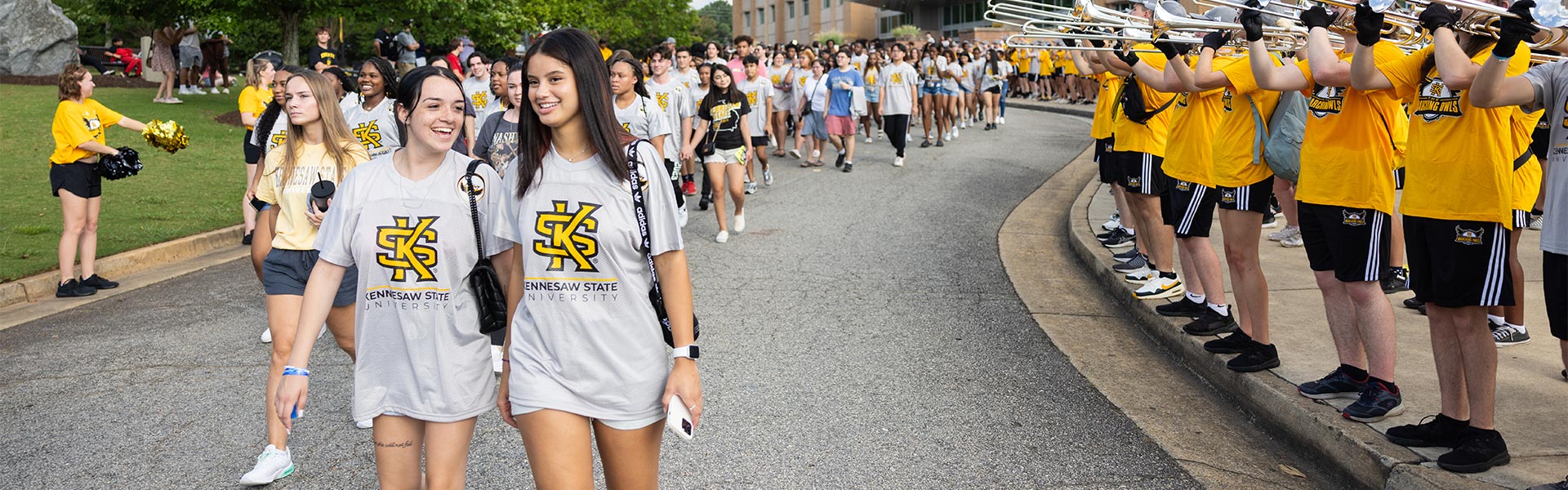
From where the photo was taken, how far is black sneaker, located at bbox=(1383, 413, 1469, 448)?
4395 millimetres

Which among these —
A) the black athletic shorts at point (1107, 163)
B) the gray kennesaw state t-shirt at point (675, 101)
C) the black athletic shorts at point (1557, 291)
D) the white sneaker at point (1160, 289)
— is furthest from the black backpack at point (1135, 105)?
the gray kennesaw state t-shirt at point (675, 101)

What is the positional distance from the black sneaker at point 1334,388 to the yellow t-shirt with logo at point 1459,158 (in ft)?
2.93

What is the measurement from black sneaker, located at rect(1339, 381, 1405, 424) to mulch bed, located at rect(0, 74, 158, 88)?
84.3 feet

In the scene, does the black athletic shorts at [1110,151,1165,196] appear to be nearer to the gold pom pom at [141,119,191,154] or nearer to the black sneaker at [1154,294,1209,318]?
the black sneaker at [1154,294,1209,318]

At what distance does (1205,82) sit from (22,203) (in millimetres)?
11289

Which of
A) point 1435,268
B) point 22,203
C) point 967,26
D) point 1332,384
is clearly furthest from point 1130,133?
point 967,26

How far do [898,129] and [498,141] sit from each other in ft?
32.2

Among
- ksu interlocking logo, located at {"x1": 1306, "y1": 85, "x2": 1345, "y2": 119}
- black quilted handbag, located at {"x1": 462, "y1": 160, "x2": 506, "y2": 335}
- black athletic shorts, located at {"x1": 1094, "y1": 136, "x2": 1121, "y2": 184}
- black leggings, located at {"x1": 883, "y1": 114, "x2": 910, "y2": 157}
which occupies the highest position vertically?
ksu interlocking logo, located at {"x1": 1306, "y1": 85, "x2": 1345, "y2": 119}

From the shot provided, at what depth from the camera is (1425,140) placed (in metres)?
4.48

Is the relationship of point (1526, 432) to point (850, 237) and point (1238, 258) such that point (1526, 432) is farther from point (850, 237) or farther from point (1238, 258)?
point (850, 237)

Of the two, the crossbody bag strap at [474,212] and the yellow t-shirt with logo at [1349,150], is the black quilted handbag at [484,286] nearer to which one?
the crossbody bag strap at [474,212]

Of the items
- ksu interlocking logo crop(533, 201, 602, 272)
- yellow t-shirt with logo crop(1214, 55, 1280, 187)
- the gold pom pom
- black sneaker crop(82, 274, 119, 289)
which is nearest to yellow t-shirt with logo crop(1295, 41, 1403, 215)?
yellow t-shirt with logo crop(1214, 55, 1280, 187)

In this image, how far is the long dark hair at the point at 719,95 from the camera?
1124 cm

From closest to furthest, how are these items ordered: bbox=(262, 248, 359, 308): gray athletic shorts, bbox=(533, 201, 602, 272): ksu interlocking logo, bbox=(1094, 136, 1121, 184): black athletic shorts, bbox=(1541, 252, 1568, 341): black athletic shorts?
bbox=(533, 201, 602, 272): ksu interlocking logo
bbox=(1541, 252, 1568, 341): black athletic shorts
bbox=(262, 248, 359, 308): gray athletic shorts
bbox=(1094, 136, 1121, 184): black athletic shorts
